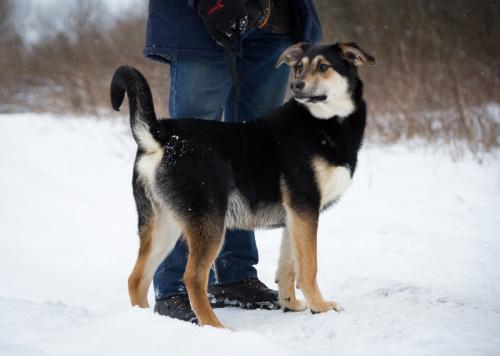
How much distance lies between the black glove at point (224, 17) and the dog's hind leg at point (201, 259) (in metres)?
0.97

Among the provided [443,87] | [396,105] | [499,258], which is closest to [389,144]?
[396,105]

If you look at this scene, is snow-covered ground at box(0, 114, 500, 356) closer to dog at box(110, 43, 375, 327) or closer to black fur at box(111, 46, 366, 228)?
dog at box(110, 43, 375, 327)

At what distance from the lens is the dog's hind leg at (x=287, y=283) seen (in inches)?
129

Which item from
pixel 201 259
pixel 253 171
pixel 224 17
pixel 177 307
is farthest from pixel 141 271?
pixel 224 17

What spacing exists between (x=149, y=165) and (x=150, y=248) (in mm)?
465

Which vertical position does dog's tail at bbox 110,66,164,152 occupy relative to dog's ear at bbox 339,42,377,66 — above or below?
below

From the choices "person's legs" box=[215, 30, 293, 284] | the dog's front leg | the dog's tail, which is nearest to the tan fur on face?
"person's legs" box=[215, 30, 293, 284]

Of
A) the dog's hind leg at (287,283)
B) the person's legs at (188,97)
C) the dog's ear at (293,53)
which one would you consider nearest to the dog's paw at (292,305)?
the dog's hind leg at (287,283)

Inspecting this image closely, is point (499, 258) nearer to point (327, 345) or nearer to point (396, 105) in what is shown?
point (327, 345)

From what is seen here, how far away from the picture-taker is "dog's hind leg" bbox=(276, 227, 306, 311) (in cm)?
329

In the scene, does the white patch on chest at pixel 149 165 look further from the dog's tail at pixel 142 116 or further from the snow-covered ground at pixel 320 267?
the snow-covered ground at pixel 320 267

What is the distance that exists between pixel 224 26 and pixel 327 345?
1.64 metres

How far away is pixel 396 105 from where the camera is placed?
868 cm

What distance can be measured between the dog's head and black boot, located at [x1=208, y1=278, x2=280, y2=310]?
1100 millimetres
